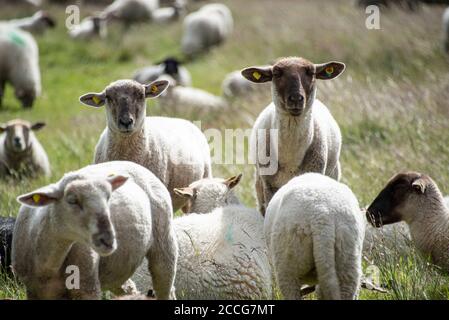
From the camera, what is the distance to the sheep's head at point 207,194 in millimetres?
7379

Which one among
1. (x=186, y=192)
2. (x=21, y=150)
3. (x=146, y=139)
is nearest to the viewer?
(x=186, y=192)

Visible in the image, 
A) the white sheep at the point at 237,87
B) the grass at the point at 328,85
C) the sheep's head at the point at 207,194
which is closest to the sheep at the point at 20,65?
the grass at the point at 328,85

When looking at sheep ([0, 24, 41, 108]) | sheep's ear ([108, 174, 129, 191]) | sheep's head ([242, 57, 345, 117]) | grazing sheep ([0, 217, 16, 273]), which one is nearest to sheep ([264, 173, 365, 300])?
sheep's ear ([108, 174, 129, 191])

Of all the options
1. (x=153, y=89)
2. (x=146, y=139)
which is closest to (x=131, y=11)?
(x=153, y=89)

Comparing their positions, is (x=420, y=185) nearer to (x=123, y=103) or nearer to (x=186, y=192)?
(x=186, y=192)

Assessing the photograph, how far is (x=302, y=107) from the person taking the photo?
270 inches

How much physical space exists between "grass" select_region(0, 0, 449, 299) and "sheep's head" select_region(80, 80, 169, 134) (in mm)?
1560

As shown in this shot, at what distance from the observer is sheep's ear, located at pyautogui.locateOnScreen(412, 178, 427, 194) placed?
23.2ft

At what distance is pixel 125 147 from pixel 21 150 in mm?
5098

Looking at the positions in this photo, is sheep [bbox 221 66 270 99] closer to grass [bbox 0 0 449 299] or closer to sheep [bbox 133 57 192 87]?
sheep [bbox 133 57 192 87]

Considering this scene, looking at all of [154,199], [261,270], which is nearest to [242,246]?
[261,270]

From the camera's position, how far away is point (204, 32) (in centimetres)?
2241

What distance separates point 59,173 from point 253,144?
422 centimetres

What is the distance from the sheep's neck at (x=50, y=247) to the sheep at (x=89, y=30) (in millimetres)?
17556
